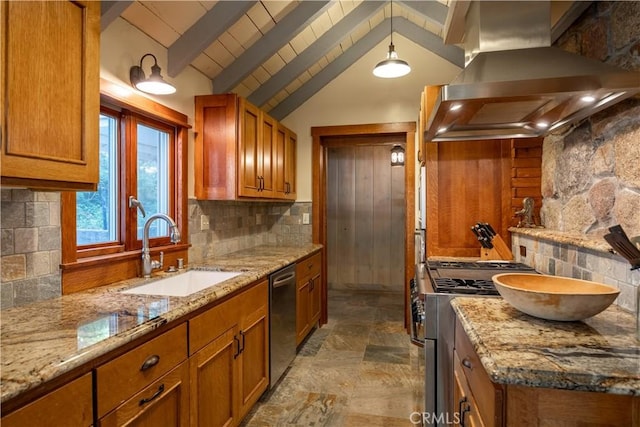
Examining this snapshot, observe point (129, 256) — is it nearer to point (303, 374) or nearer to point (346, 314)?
point (303, 374)

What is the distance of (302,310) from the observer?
307 centimetres

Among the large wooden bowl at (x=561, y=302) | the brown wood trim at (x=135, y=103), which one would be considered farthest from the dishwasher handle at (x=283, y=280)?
the large wooden bowl at (x=561, y=302)

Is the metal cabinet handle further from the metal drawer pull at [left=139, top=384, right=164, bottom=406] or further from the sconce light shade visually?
the sconce light shade

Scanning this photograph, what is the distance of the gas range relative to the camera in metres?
1.62

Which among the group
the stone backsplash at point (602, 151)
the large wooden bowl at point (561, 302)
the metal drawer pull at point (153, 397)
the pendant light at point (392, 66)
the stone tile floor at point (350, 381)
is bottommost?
the stone tile floor at point (350, 381)

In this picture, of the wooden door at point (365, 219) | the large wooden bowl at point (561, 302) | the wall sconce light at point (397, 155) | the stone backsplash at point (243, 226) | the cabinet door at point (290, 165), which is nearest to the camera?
the large wooden bowl at point (561, 302)

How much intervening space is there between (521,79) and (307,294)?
236 centimetres

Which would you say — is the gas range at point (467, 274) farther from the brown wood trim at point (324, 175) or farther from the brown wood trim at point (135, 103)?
the brown wood trim at point (135, 103)

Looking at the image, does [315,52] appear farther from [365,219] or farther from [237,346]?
[365,219]

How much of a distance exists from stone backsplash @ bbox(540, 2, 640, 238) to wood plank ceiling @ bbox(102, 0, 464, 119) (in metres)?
1.15

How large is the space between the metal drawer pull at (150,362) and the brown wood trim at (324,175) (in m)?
2.59

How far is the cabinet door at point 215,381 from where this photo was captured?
151 centimetres

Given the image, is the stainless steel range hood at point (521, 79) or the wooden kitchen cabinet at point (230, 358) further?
the wooden kitchen cabinet at point (230, 358)

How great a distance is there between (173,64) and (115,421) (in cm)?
204
